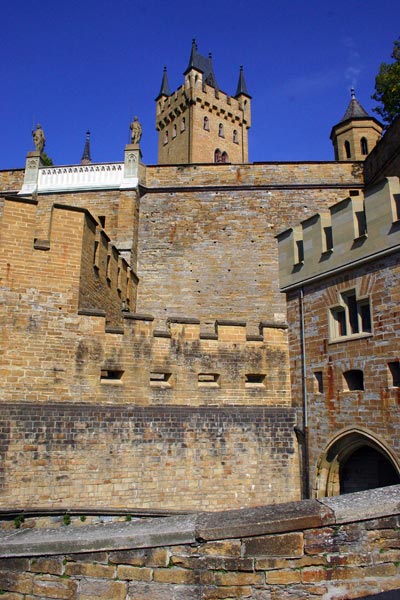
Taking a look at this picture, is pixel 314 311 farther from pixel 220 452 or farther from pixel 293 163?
pixel 293 163

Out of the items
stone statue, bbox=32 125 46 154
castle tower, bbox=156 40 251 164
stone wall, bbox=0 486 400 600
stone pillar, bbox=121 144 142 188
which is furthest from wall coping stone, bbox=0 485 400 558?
castle tower, bbox=156 40 251 164

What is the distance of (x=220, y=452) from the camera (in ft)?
32.6

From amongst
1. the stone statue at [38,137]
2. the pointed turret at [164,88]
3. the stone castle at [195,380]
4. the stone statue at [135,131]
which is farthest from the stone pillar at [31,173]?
the pointed turret at [164,88]

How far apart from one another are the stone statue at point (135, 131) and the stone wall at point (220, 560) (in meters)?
18.2

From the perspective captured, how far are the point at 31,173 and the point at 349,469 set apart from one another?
16.6m

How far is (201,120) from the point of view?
44.1 metres

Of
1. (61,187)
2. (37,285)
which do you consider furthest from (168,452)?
(61,187)

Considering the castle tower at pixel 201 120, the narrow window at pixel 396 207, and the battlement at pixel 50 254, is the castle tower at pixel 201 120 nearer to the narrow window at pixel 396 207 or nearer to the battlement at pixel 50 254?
the battlement at pixel 50 254

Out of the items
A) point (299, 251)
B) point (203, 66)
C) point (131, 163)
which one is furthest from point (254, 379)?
point (203, 66)

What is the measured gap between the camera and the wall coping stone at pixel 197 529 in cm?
348

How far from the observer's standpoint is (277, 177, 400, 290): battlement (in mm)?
8883

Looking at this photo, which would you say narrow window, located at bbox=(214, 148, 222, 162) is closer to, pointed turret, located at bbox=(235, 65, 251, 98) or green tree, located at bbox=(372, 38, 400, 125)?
pointed turret, located at bbox=(235, 65, 251, 98)

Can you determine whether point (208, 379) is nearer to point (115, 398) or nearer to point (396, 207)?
point (115, 398)

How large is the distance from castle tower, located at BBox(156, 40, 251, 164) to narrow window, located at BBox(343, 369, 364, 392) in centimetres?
3575
